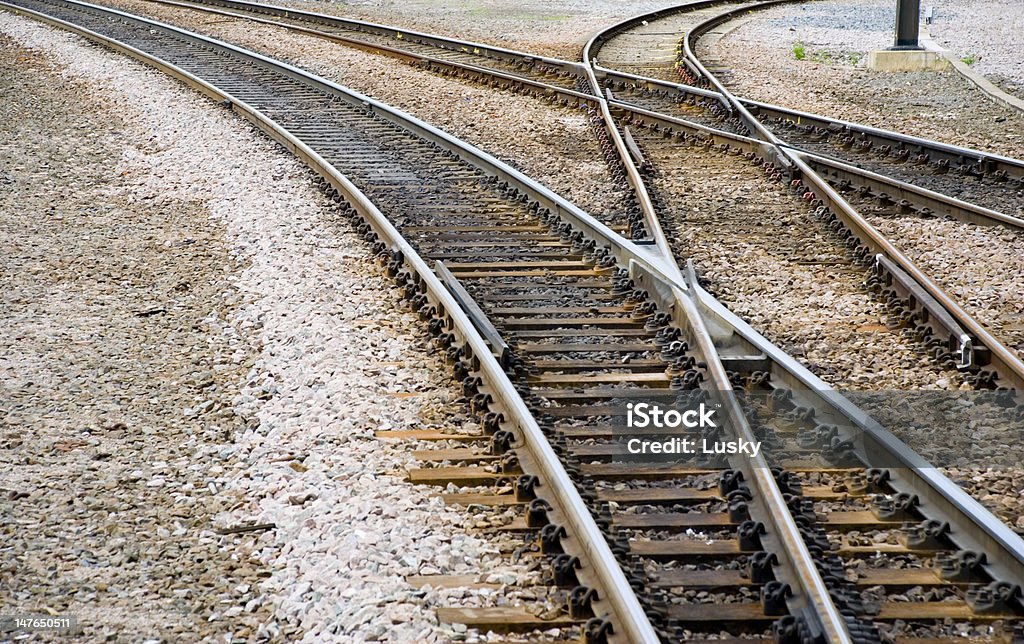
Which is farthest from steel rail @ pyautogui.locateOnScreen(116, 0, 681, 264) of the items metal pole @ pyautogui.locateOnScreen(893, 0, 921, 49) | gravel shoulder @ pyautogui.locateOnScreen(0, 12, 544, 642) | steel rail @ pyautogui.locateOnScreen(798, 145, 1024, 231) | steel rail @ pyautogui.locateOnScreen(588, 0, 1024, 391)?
metal pole @ pyautogui.locateOnScreen(893, 0, 921, 49)

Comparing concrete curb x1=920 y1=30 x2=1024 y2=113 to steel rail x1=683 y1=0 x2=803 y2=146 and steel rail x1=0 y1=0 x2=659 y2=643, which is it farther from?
steel rail x1=0 y1=0 x2=659 y2=643

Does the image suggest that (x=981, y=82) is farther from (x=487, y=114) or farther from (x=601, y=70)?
(x=487, y=114)

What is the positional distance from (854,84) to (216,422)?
42.2 feet

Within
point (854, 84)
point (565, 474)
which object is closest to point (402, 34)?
point (854, 84)

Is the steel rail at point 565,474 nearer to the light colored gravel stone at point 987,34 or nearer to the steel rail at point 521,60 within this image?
the steel rail at point 521,60

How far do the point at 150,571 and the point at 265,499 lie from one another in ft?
2.21

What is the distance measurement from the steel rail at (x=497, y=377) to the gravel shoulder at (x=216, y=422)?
240mm

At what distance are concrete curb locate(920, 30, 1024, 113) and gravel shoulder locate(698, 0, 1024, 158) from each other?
0.12 metres

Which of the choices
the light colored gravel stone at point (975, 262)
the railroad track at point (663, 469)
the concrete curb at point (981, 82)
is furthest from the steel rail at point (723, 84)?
the railroad track at point (663, 469)

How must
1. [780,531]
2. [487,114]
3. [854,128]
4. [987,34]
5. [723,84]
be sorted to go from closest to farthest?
[780,531] → [854,128] → [487,114] → [723,84] → [987,34]

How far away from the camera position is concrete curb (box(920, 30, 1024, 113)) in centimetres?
1443

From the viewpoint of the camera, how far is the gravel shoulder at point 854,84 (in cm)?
1341

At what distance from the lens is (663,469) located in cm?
523

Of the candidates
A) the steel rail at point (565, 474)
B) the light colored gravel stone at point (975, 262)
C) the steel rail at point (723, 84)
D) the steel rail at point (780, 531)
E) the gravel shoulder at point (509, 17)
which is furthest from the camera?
the gravel shoulder at point (509, 17)
